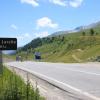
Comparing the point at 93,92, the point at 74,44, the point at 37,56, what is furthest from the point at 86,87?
the point at 74,44

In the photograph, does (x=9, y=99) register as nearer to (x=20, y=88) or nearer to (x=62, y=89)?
(x=20, y=88)

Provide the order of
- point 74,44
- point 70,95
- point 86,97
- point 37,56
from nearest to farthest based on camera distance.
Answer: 1. point 86,97
2. point 70,95
3. point 37,56
4. point 74,44

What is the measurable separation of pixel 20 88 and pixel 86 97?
210 cm

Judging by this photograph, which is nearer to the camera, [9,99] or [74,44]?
[9,99]

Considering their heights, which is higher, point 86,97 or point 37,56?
point 37,56

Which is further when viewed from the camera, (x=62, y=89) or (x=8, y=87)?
(x=62, y=89)

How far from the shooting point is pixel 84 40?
7761 inches

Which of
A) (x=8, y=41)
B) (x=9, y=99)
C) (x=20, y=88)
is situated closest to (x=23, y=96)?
(x=9, y=99)

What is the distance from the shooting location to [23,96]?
43.9 ft

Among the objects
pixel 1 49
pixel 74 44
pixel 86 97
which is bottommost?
pixel 86 97

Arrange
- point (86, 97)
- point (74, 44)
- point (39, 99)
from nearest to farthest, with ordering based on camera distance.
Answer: point (39, 99) < point (86, 97) < point (74, 44)

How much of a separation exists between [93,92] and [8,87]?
10.1 ft

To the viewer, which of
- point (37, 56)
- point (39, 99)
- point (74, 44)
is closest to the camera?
point (39, 99)

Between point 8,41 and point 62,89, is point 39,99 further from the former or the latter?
point 62,89
